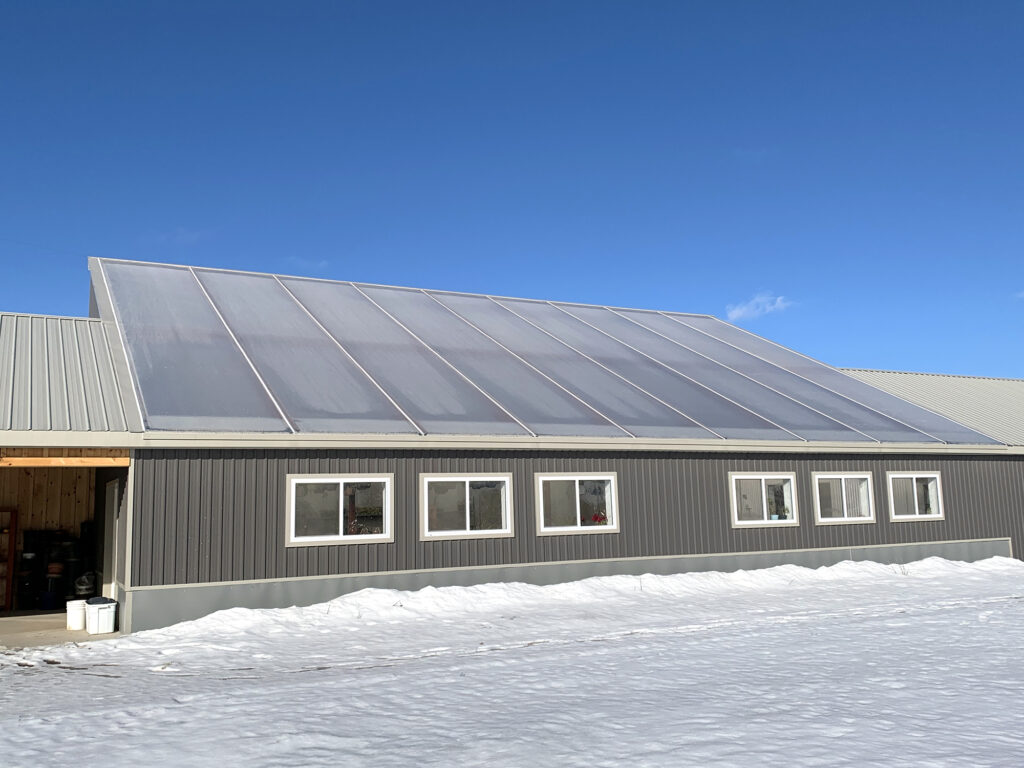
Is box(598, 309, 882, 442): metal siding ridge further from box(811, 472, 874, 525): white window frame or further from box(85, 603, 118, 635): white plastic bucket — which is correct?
box(85, 603, 118, 635): white plastic bucket

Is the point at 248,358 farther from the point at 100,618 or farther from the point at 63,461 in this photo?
the point at 100,618

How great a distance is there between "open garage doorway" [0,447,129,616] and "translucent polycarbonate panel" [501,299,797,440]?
421 inches

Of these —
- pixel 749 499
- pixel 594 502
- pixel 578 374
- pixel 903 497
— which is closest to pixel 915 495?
pixel 903 497

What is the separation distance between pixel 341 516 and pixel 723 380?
34.3 feet

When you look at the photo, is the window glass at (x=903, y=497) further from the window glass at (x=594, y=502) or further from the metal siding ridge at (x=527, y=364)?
the window glass at (x=594, y=502)

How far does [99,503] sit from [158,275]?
18.8 feet

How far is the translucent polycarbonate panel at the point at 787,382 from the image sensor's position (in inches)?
762

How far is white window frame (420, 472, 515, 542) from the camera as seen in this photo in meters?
14.3

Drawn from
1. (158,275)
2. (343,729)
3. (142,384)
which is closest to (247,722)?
(343,729)

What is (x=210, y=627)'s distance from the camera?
11.9 m

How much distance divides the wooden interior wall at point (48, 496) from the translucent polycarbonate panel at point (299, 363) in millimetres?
4119

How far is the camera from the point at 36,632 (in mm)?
12539

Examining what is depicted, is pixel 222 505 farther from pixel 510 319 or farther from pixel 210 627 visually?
pixel 510 319

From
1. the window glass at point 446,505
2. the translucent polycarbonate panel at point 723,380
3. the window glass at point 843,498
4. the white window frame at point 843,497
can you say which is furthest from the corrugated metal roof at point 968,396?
the window glass at point 446,505
